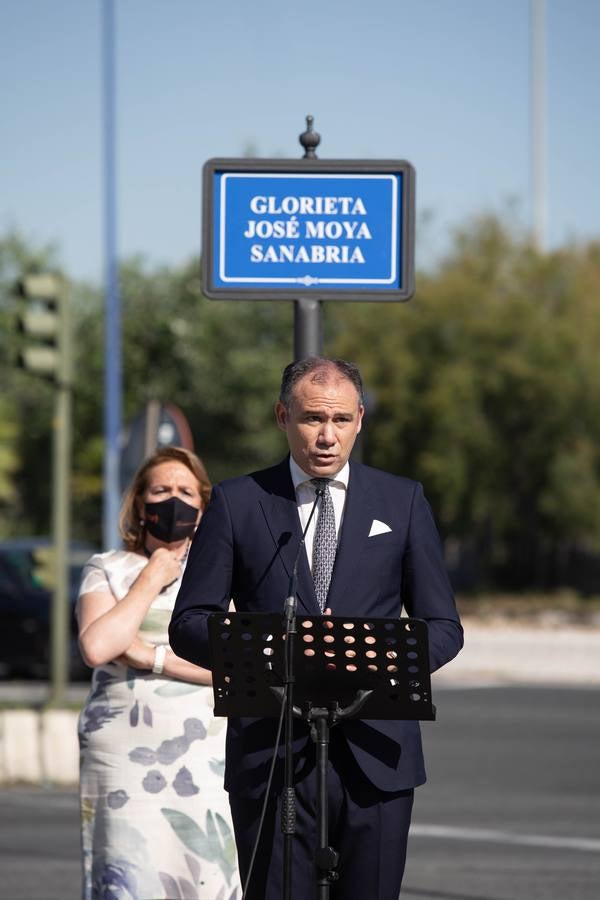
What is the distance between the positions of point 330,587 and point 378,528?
0.58ft

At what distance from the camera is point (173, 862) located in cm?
536

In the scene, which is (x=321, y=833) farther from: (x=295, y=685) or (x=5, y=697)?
(x=5, y=697)

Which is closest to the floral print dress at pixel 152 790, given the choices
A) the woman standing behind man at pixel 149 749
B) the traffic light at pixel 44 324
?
the woman standing behind man at pixel 149 749

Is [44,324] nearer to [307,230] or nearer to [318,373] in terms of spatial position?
[307,230]

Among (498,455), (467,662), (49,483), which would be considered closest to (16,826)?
(467,662)

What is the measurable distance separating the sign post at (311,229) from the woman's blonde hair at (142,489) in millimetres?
912

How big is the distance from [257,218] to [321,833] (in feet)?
10.3

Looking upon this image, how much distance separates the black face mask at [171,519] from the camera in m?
5.48

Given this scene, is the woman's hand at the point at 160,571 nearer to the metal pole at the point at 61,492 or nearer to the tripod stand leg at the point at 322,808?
the tripod stand leg at the point at 322,808

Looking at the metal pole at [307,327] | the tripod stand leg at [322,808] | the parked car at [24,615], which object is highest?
the metal pole at [307,327]

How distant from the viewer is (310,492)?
4.15 metres

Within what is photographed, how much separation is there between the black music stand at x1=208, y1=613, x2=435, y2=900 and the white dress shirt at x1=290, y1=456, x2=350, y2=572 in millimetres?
437

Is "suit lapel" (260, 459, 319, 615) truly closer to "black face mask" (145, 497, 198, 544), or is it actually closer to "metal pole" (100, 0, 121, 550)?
"black face mask" (145, 497, 198, 544)

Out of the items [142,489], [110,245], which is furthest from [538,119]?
[142,489]
